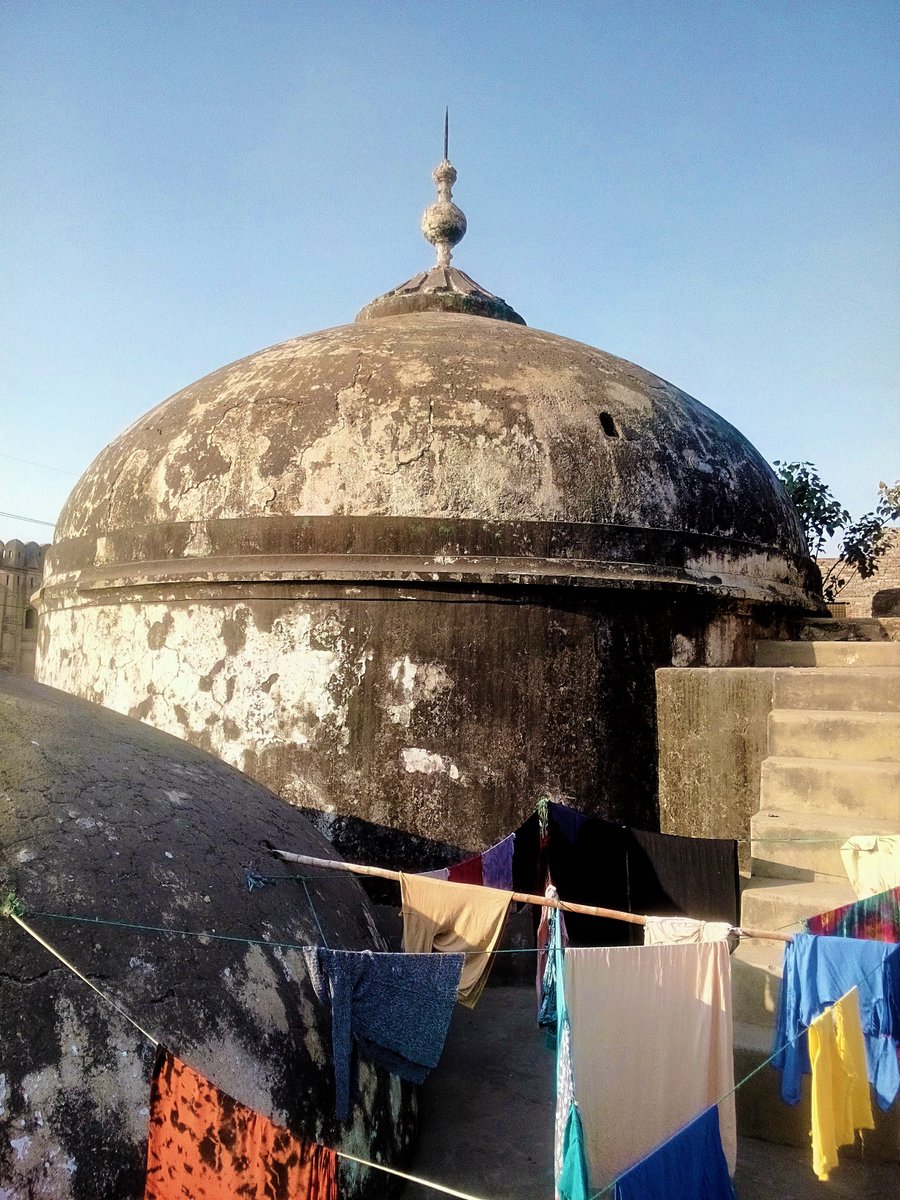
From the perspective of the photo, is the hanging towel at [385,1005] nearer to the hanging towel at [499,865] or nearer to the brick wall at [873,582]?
the hanging towel at [499,865]

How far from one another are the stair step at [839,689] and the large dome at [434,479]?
982 millimetres

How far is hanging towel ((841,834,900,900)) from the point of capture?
3910 mm

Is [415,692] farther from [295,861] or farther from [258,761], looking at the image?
[295,861]

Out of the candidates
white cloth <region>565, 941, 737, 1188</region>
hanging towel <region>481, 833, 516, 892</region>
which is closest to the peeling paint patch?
hanging towel <region>481, 833, 516, 892</region>

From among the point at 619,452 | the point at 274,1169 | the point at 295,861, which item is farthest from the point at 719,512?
the point at 274,1169

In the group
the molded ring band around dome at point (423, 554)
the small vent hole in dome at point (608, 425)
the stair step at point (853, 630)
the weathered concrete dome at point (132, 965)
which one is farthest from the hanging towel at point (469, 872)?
the stair step at point (853, 630)

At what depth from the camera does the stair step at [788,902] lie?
3875 mm

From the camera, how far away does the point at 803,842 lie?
4.20 m

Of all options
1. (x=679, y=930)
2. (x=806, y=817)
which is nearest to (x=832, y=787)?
(x=806, y=817)

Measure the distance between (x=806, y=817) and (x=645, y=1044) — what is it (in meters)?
1.85

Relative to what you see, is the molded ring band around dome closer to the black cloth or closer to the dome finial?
the black cloth

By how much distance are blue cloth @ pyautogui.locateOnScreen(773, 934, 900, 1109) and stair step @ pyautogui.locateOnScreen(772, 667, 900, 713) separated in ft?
6.29

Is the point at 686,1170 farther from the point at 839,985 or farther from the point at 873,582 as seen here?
the point at 873,582

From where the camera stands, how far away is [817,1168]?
2990mm
